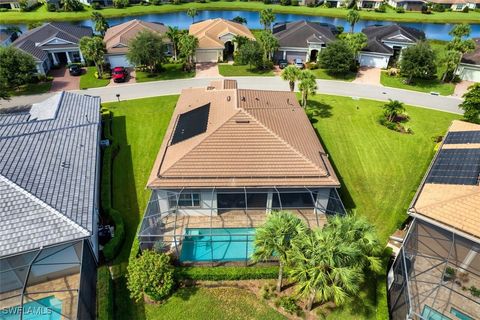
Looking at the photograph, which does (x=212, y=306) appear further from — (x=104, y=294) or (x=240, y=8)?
(x=240, y=8)

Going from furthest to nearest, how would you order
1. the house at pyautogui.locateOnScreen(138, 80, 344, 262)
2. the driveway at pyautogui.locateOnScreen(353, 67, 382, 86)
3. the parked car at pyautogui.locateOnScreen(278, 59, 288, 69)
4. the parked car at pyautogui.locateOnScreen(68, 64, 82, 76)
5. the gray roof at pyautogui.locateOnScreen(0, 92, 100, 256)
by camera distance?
1. the parked car at pyautogui.locateOnScreen(278, 59, 288, 69)
2. the driveway at pyautogui.locateOnScreen(353, 67, 382, 86)
3. the parked car at pyautogui.locateOnScreen(68, 64, 82, 76)
4. the house at pyautogui.locateOnScreen(138, 80, 344, 262)
5. the gray roof at pyautogui.locateOnScreen(0, 92, 100, 256)

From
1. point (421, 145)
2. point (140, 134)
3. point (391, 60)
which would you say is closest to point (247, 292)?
point (140, 134)

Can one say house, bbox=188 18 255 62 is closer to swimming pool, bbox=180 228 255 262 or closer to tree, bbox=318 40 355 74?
tree, bbox=318 40 355 74

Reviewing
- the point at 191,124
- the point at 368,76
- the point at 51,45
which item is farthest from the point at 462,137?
the point at 51,45

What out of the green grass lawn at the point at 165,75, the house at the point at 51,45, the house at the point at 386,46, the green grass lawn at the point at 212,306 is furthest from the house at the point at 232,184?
the house at the point at 51,45

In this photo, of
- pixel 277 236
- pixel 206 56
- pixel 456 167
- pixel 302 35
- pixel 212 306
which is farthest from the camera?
pixel 302 35

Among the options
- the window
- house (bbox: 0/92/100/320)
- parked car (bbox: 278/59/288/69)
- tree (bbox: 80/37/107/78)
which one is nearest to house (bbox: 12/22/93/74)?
tree (bbox: 80/37/107/78)
